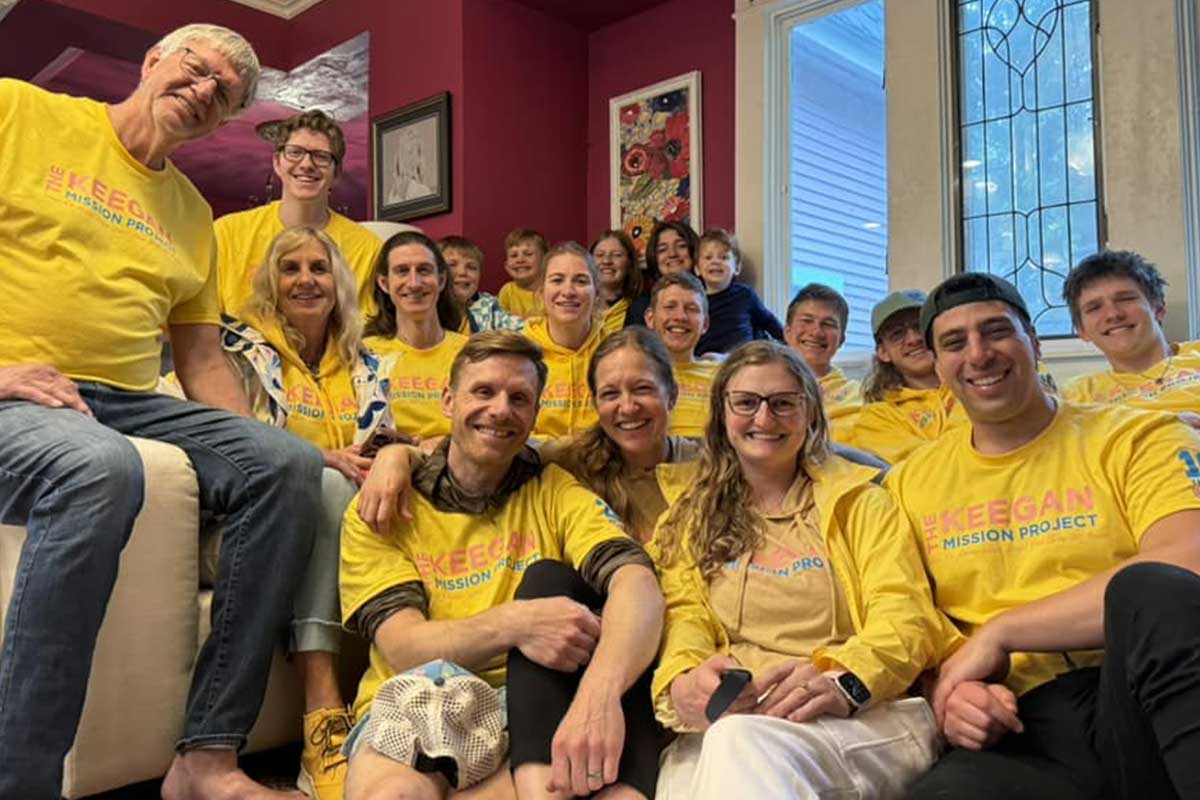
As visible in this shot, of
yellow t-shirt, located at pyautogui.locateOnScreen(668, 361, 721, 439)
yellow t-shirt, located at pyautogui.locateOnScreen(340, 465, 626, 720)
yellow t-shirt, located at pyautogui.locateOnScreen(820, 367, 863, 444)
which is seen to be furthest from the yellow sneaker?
yellow t-shirt, located at pyautogui.locateOnScreen(820, 367, 863, 444)

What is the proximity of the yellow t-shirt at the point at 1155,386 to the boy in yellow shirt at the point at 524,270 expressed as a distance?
2157 mm

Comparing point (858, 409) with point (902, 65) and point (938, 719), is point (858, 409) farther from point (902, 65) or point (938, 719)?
point (902, 65)

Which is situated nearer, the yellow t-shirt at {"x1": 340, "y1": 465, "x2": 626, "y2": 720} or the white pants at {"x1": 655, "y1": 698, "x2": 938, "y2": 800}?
the white pants at {"x1": 655, "y1": 698, "x2": 938, "y2": 800}

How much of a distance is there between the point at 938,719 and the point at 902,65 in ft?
10.0

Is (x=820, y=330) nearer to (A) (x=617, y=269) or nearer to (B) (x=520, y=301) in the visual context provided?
(A) (x=617, y=269)

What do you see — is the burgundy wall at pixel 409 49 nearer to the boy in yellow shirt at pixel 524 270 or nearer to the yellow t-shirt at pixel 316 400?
the boy in yellow shirt at pixel 524 270

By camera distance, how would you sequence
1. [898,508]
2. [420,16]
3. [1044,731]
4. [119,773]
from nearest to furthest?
1. [1044,731]
2. [898,508]
3. [119,773]
4. [420,16]

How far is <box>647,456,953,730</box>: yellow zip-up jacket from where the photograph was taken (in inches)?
50.2

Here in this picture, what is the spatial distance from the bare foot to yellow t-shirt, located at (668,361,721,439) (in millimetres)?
1272

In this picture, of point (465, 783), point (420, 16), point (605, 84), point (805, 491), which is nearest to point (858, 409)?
point (805, 491)

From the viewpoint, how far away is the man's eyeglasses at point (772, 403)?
1520 mm

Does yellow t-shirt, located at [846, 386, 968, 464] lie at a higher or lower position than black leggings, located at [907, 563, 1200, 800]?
higher

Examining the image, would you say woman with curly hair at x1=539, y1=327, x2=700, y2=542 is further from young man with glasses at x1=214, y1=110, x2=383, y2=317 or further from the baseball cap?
young man with glasses at x1=214, y1=110, x2=383, y2=317

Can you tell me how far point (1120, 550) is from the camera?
4.23 ft
